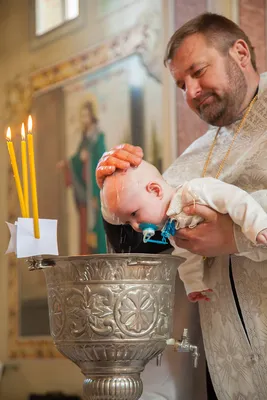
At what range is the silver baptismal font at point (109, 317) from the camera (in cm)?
212

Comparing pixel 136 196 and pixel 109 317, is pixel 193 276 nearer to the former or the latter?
pixel 136 196

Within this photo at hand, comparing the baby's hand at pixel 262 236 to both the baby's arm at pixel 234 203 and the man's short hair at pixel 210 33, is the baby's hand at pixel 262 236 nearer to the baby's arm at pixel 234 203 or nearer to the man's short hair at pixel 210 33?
the baby's arm at pixel 234 203

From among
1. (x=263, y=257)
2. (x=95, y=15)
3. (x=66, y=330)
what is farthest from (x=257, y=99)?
(x=95, y=15)

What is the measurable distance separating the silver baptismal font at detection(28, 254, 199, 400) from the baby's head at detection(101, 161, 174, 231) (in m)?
0.24

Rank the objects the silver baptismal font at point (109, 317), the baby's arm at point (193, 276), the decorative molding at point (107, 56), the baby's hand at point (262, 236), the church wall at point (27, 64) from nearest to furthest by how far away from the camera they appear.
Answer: the silver baptismal font at point (109, 317) → the baby's hand at point (262, 236) → the baby's arm at point (193, 276) → the decorative molding at point (107, 56) → the church wall at point (27, 64)

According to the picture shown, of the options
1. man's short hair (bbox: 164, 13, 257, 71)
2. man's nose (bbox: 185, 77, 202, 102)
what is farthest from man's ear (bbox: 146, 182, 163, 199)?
man's short hair (bbox: 164, 13, 257, 71)

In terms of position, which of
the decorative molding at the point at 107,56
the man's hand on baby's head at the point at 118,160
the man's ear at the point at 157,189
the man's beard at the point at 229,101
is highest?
the decorative molding at the point at 107,56

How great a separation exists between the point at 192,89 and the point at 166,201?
678 mm

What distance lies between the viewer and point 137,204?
7.81 feet

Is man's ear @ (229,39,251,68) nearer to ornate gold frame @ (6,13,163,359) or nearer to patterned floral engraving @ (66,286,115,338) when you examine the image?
patterned floral engraving @ (66,286,115,338)

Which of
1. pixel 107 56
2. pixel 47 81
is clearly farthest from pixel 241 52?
pixel 47 81

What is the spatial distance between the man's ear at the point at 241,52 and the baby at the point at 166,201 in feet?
2.74

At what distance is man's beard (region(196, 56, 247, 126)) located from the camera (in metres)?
2.98

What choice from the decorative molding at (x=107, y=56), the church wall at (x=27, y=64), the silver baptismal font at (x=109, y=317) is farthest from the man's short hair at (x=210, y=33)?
the decorative molding at (x=107, y=56)
